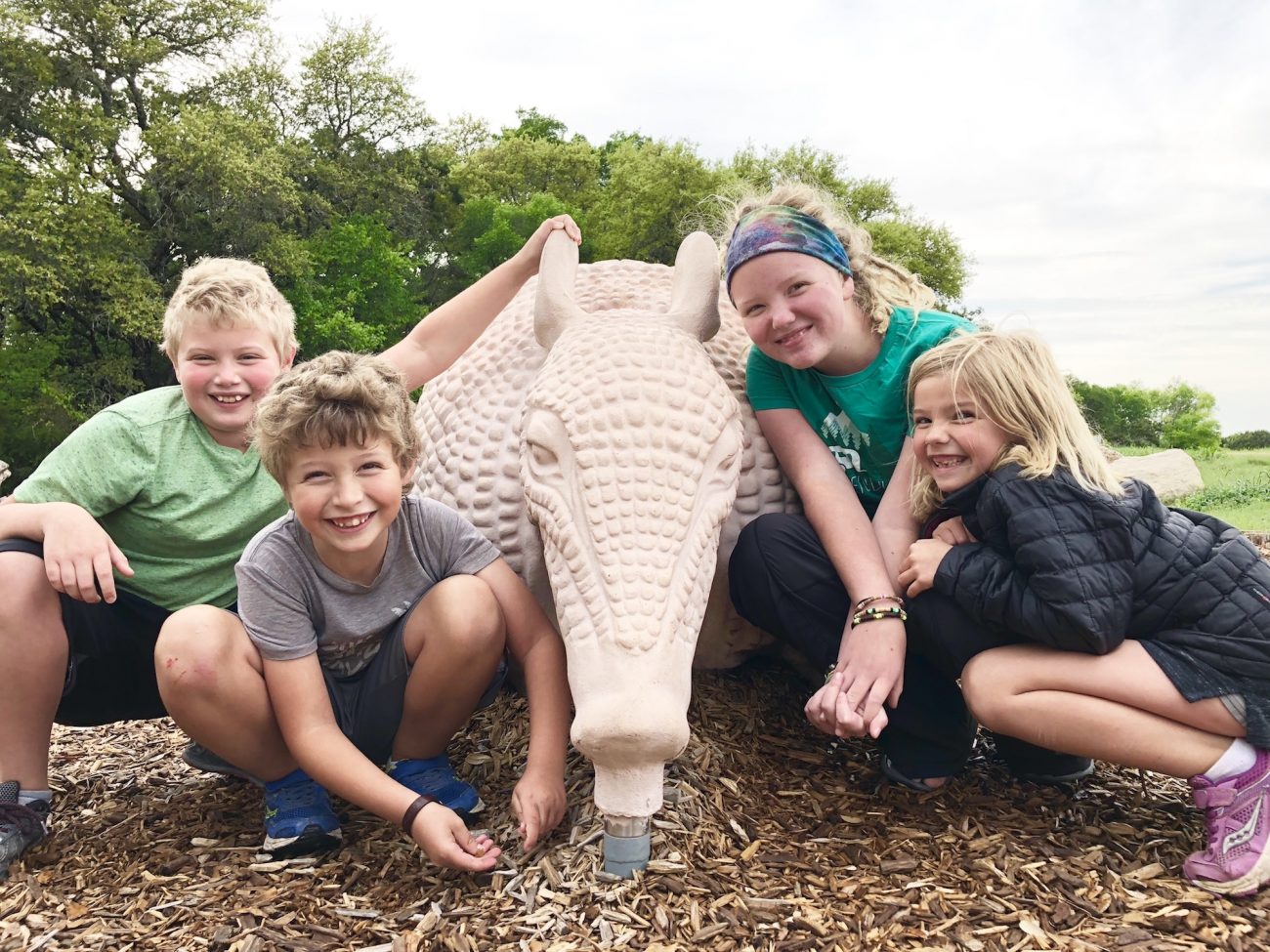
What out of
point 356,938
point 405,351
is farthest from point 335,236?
point 356,938

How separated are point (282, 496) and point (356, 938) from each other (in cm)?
150

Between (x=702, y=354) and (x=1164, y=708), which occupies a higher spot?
(x=702, y=354)

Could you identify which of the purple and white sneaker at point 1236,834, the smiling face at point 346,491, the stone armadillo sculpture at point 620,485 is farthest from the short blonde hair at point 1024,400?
the smiling face at point 346,491

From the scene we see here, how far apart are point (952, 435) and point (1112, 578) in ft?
1.78

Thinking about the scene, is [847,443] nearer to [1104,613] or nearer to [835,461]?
[835,461]

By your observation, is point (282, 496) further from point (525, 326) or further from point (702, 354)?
point (702, 354)

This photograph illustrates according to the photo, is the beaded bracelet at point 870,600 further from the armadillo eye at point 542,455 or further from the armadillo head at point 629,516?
the armadillo eye at point 542,455

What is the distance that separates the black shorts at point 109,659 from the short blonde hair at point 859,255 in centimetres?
233

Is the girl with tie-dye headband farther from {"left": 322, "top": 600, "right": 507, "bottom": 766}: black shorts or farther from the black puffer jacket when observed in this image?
{"left": 322, "top": 600, "right": 507, "bottom": 766}: black shorts

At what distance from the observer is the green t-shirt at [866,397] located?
2902 mm

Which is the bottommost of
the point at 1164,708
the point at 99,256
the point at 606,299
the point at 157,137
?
the point at 1164,708

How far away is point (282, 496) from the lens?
10.2 feet

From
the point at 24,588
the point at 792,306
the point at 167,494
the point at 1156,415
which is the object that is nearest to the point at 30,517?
the point at 24,588

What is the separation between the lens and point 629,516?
2213mm
